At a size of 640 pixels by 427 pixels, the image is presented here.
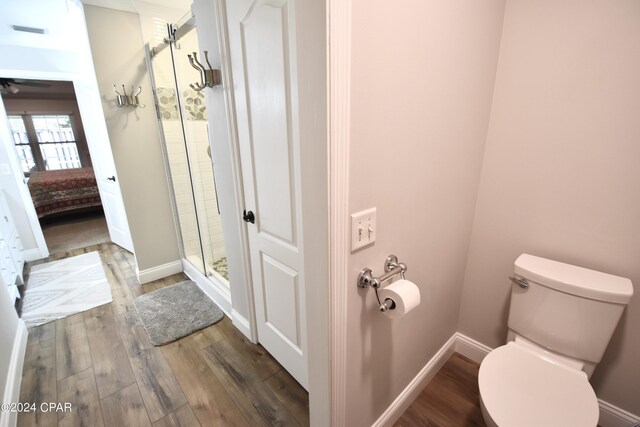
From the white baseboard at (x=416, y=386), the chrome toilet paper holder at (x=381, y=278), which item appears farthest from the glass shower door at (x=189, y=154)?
the chrome toilet paper holder at (x=381, y=278)

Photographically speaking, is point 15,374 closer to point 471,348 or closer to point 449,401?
point 449,401

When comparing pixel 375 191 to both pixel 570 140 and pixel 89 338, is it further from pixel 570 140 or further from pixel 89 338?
pixel 89 338

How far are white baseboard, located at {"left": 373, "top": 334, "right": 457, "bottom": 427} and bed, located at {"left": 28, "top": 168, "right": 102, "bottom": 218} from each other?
5.87m

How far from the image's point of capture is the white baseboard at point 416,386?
130 centimetres

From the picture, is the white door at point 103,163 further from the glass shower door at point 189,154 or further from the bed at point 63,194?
the bed at point 63,194

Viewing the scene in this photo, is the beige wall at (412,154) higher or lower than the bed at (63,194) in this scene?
higher

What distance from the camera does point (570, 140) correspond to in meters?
1.16

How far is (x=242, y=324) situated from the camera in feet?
6.37

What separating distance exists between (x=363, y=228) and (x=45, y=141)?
937 centimetres

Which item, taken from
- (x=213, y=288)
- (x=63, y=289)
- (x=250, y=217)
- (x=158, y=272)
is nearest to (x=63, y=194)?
(x=63, y=289)

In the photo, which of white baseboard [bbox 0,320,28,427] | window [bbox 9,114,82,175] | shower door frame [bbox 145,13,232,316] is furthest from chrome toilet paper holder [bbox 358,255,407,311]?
window [bbox 9,114,82,175]

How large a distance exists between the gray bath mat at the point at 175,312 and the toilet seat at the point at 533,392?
184 cm

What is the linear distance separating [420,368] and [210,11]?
2.28m

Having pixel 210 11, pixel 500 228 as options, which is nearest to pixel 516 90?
pixel 500 228
